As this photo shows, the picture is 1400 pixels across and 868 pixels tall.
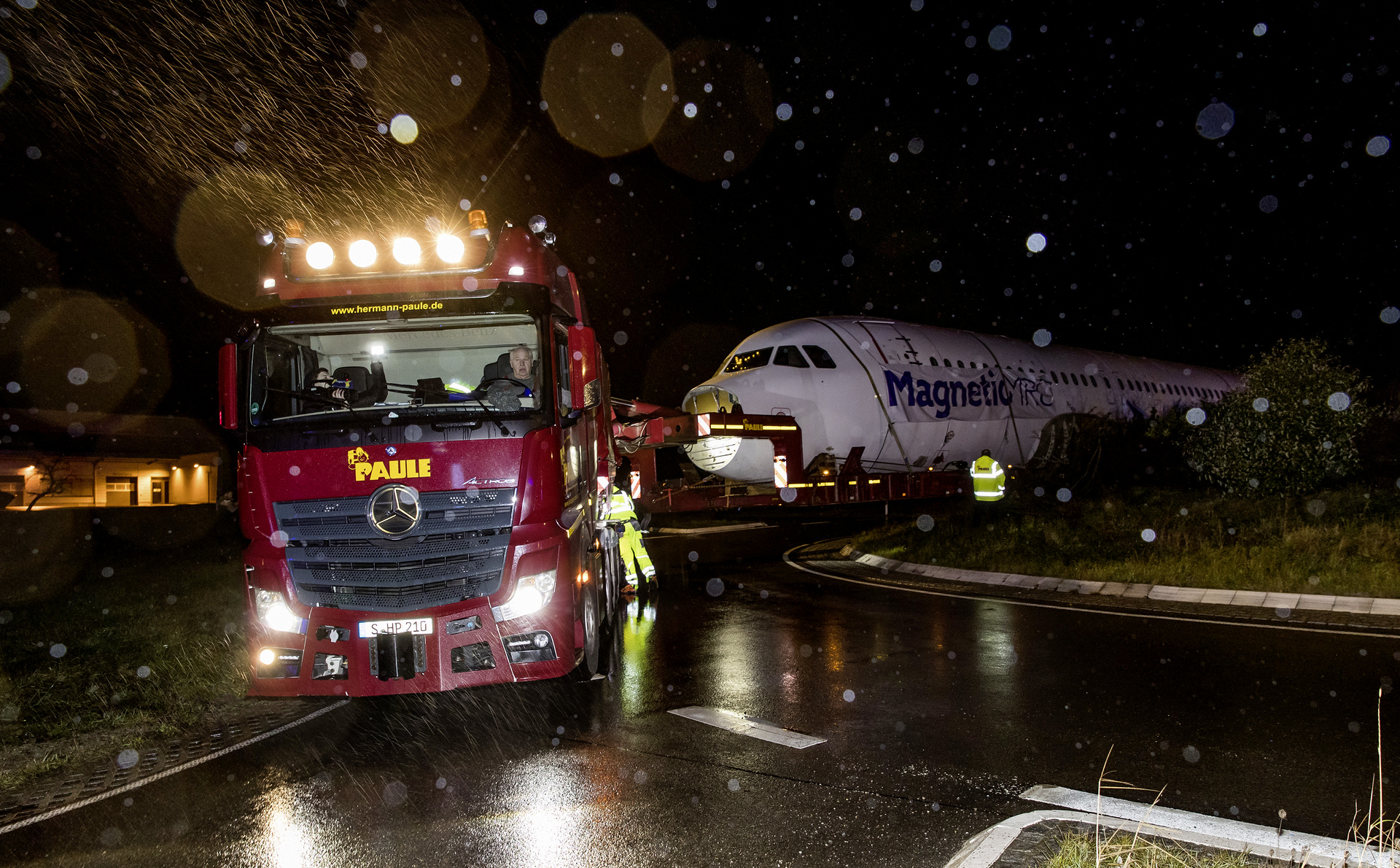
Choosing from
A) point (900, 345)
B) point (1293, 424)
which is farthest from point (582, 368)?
point (1293, 424)

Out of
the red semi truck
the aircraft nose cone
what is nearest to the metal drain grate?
the red semi truck

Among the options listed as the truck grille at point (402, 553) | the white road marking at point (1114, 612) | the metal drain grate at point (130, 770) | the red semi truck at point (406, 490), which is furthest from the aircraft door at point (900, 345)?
the metal drain grate at point (130, 770)

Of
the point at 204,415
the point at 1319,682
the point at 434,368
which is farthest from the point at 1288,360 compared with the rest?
the point at 204,415

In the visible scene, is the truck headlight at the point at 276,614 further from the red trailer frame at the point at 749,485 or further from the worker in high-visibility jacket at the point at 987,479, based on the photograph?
the worker in high-visibility jacket at the point at 987,479

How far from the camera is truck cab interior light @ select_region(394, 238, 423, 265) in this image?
7.39m

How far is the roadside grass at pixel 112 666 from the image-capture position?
22.7 feet

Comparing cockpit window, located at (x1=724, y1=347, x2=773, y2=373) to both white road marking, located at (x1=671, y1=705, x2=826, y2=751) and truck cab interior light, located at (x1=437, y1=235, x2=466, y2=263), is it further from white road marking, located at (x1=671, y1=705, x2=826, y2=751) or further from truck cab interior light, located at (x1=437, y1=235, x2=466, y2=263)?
white road marking, located at (x1=671, y1=705, x2=826, y2=751)

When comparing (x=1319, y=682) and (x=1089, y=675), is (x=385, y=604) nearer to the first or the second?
(x=1089, y=675)

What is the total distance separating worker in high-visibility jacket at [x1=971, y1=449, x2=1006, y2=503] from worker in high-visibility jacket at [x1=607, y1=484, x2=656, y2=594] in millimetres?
7184

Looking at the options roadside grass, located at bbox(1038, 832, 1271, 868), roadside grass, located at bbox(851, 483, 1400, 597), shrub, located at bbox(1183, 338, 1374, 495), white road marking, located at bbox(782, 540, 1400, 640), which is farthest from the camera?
shrub, located at bbox(1183, 338, 1374, 495)

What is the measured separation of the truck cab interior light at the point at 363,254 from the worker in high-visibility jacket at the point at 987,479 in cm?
1237

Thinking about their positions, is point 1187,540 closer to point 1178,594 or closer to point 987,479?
point 1178,594

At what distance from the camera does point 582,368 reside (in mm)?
7426

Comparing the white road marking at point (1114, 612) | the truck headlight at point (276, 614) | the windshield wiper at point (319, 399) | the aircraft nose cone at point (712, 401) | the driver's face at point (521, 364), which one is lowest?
the white road marking at point (1114, 612)
